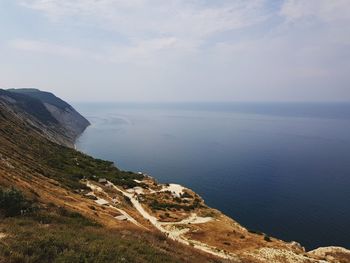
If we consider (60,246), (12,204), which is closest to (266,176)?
(12,204)

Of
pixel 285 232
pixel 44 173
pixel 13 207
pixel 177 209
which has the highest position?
pixel 13 207

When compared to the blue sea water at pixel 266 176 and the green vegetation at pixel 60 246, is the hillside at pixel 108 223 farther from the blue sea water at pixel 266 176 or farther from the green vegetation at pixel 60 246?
the blue sea water at pixel 266 176

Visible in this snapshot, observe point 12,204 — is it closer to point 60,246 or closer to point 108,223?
point 60,246

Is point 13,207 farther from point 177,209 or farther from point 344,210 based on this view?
point 344,210

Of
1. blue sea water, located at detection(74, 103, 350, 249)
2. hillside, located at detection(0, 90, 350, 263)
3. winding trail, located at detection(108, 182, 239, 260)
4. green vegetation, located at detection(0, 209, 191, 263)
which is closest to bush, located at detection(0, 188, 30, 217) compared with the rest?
hillside, located at detection(0, 90, 350, 263)

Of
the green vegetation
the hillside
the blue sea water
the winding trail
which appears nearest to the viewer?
the green vegetation

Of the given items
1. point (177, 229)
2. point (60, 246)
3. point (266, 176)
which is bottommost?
point (266, 176)

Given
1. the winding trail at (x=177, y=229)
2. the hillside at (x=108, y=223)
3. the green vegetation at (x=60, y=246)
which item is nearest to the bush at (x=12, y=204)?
the hillside at (x=108, y=223)

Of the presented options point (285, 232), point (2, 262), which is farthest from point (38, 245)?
point (285, 232)

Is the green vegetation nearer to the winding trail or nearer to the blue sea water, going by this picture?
the winding trail
